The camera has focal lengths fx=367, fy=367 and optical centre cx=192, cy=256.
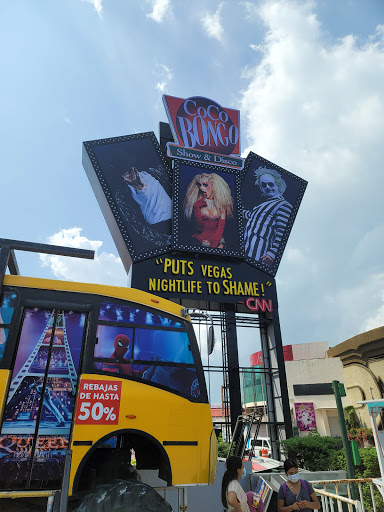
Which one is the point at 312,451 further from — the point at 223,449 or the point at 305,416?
the point at 305,416

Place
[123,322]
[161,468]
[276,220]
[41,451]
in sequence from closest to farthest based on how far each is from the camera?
Result: [41,451]
[161,468]
[123,322]
[276,220]

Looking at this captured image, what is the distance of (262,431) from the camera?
3550 centimetres

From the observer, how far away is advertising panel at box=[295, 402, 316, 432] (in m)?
32.1

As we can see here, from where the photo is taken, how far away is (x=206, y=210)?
755 inches

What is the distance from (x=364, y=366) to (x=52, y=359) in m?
23.7

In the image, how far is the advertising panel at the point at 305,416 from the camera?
105 feet

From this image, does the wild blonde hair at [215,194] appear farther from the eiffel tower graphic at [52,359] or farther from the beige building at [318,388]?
the beige building at [318,388]

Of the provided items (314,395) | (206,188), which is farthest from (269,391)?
(314,395)

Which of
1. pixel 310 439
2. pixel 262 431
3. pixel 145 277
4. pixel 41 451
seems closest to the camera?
pixel 41 451

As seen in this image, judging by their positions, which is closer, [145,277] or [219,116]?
[145,277]

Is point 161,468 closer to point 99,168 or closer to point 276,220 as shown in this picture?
point 99,168

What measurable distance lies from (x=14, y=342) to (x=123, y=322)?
1781mm

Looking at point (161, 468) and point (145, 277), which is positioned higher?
point (145, 277)

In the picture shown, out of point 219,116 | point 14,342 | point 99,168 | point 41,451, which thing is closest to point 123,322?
point 14,342
